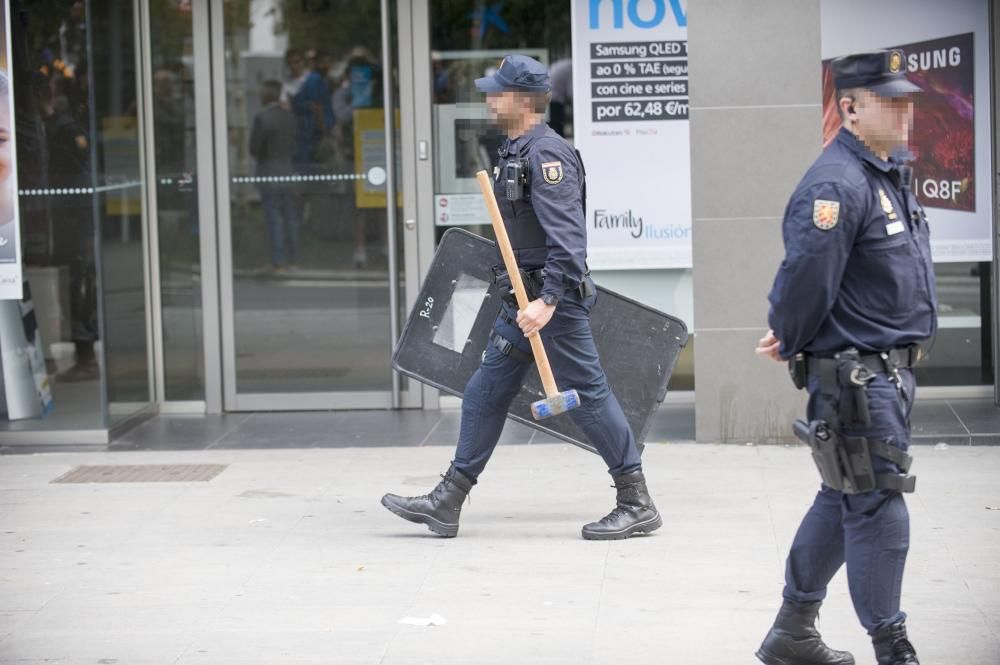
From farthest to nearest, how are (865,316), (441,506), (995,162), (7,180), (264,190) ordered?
1. (264,190)
2. (995,162)
3. (7,180)
4. (441,506)
5. (865,316)

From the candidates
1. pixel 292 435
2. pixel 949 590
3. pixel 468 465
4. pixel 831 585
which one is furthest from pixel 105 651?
pixel 292 435

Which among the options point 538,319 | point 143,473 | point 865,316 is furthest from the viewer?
point 143,473

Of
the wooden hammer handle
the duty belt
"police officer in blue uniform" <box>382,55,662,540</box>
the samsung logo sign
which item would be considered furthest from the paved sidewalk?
the samsung logo sign

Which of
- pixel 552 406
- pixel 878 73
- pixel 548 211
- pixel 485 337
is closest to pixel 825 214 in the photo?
pixel 878 73

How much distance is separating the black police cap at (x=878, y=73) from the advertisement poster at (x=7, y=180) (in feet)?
18.4

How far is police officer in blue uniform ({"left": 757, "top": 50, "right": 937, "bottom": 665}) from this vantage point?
421cm

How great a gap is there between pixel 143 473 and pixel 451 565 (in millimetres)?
2584

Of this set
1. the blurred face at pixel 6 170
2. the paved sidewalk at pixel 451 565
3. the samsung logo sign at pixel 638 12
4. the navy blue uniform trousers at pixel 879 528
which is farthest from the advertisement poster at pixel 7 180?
the navy blue uniform trousers at pixel 879 528

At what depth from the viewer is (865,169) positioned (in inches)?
169

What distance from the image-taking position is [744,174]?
26.2ft

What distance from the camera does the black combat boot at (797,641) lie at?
4477 mm

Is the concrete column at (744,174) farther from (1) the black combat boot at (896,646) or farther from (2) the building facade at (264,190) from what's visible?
(1) the black combat boot at (896,646)

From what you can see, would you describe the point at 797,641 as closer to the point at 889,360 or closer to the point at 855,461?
the point at 855,461

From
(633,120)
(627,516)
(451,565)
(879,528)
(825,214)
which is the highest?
(633,120)
